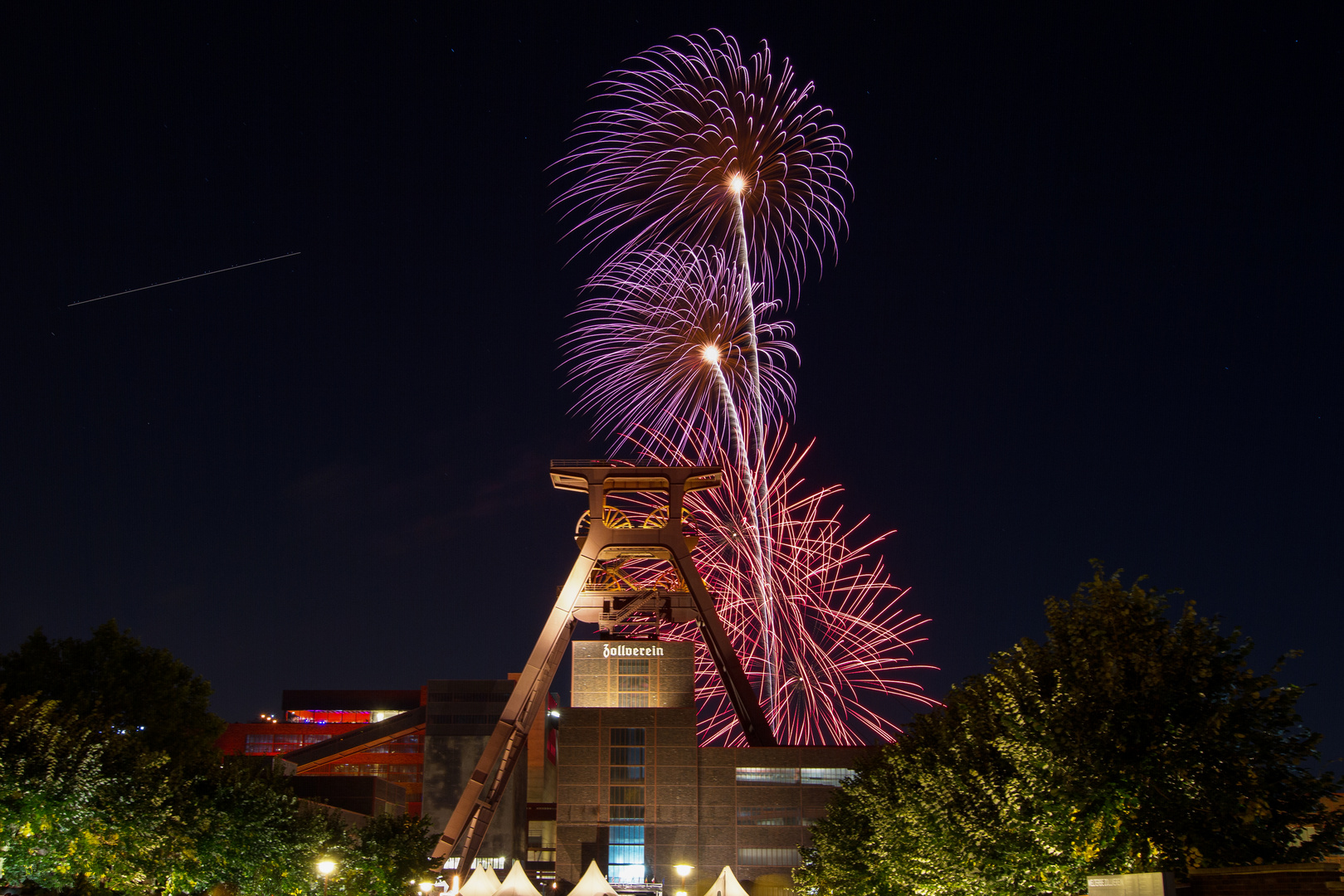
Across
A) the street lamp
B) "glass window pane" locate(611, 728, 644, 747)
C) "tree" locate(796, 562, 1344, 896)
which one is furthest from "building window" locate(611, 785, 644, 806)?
"tree" locate(796, 562, 1344, 896)

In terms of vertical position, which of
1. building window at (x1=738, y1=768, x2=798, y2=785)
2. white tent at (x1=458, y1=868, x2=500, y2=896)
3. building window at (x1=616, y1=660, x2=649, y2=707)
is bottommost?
white tent at (x1=458, y1=868, x2=500, y2=896)

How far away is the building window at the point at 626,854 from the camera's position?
2648 inches

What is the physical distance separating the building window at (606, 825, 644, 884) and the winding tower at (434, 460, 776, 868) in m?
7.37

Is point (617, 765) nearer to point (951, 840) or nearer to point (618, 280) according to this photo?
point (618, 280)

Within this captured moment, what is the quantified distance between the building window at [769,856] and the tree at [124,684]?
99.3 feet

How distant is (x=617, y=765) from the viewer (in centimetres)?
6950

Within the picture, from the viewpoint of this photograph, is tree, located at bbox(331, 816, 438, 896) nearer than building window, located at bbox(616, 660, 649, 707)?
Yes

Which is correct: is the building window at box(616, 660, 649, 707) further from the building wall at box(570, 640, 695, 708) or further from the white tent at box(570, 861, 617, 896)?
the white tent at box(570, 861, 617, 896)

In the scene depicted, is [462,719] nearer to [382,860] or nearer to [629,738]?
[629,738]

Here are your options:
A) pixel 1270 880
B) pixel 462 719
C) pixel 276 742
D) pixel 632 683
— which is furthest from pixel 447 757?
pixel 1270 880

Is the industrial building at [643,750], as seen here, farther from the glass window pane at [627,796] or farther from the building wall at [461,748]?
the building wall at [461,748]

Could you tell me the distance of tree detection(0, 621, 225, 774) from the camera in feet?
168

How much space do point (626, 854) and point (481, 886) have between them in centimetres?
1688

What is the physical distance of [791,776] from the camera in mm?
68188
